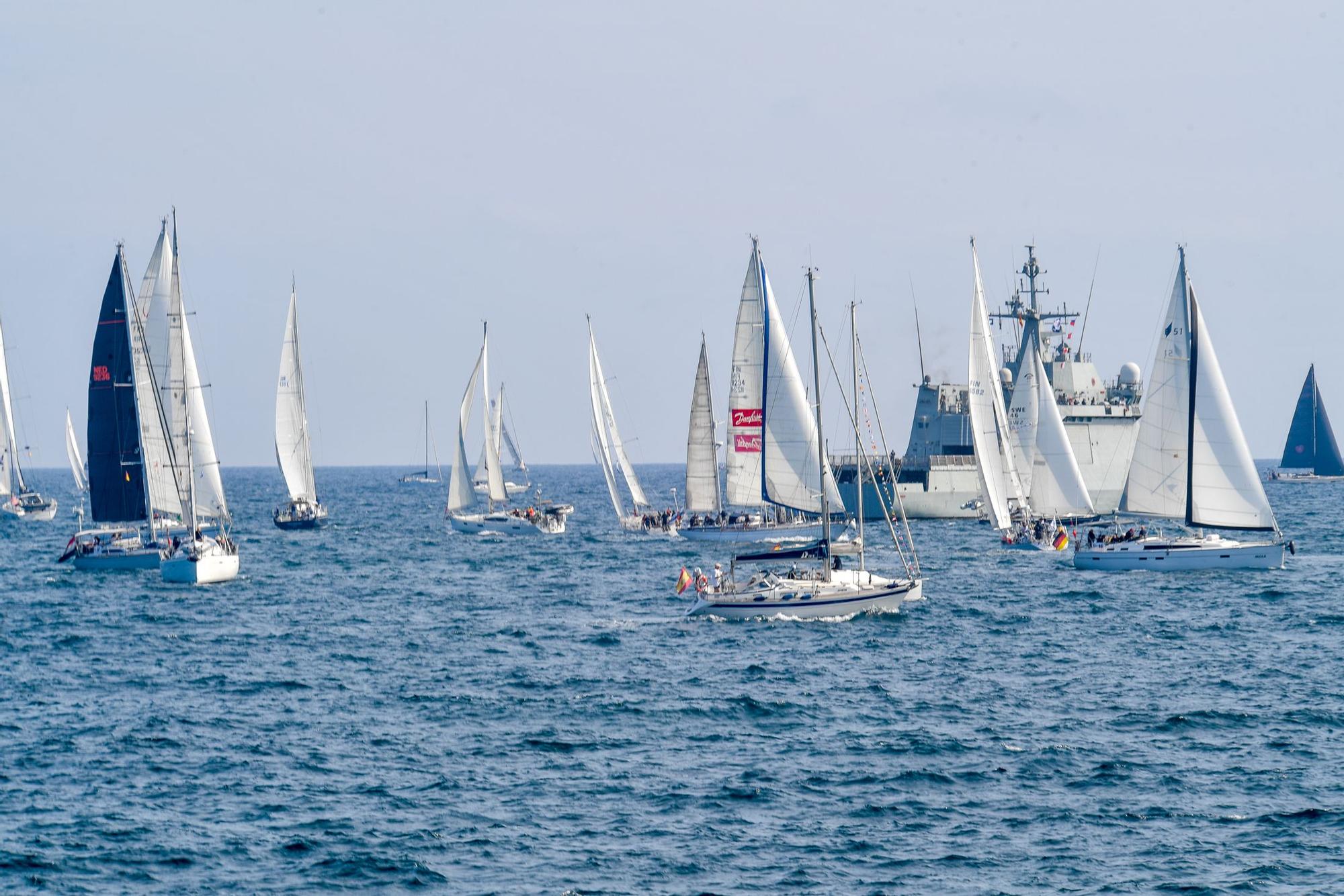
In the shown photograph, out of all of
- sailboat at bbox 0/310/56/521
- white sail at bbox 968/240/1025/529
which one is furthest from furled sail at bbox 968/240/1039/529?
sailboat at bbox 0/310/56/521

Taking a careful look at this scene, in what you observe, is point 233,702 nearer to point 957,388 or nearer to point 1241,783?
point 1241,783

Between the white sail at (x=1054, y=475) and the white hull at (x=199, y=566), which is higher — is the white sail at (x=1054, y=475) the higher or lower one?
the higher one

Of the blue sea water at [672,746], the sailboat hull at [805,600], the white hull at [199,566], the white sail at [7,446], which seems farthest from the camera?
the white sail at [7,446]

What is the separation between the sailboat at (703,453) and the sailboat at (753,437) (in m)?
0.72

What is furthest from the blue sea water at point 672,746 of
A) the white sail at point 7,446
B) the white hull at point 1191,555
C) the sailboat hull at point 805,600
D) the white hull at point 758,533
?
the white sail at point 7,446

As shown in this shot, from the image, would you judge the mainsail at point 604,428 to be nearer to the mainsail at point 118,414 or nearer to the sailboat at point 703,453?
the sailboat at point 703,453

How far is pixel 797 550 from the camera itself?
139 ft

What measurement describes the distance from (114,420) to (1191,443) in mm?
38717

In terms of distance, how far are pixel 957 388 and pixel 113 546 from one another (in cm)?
5696

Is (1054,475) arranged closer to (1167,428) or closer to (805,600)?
(1167,428)

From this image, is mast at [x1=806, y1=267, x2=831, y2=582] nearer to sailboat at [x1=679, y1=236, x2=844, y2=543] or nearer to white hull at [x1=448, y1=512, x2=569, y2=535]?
sailboat at [x1=679, y1=236, x2=844, y2=543]

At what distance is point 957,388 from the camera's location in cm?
9712

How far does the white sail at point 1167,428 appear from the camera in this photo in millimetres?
53125

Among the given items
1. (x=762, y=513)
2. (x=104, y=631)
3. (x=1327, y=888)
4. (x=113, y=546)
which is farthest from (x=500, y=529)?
(x=1327, y=888)
